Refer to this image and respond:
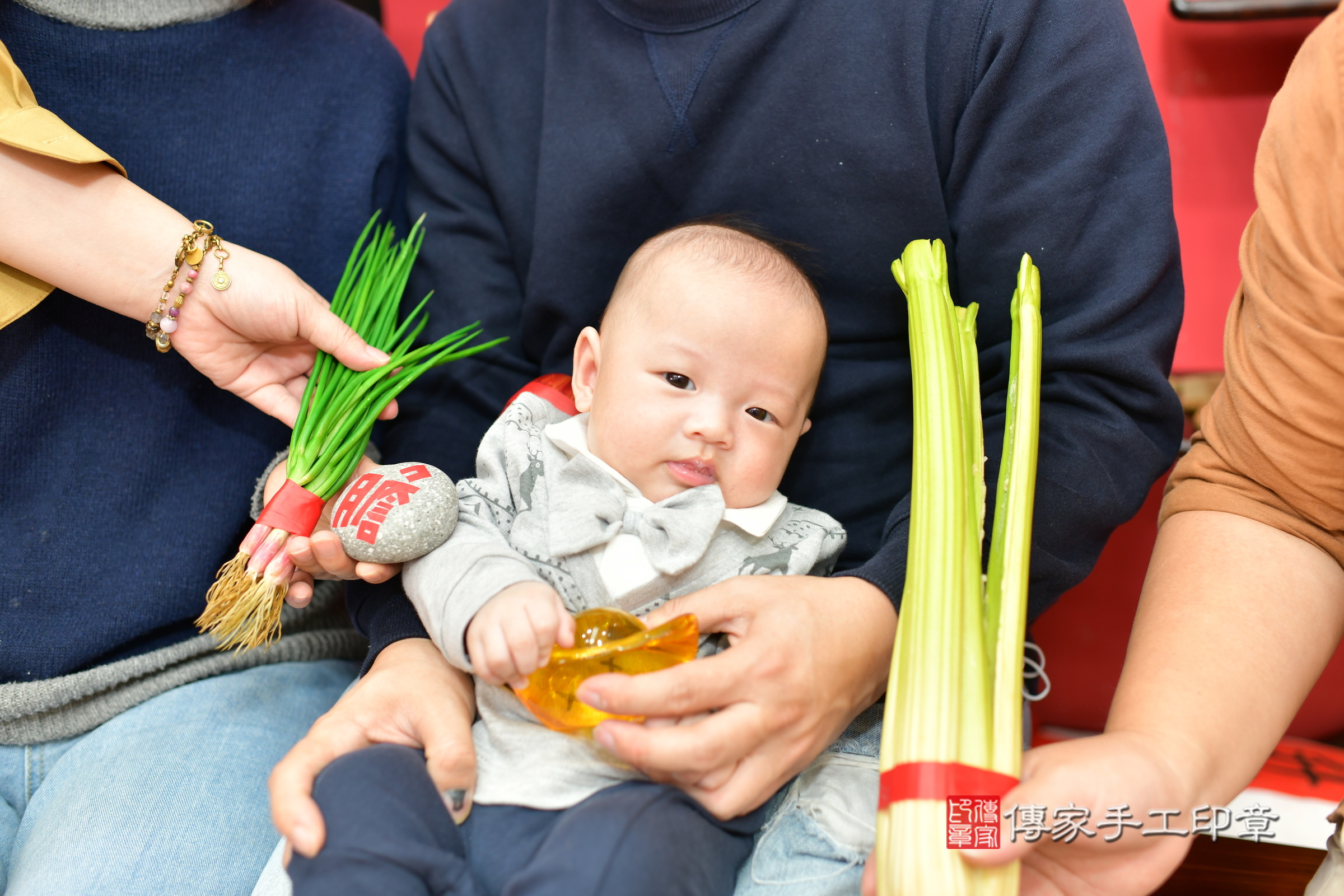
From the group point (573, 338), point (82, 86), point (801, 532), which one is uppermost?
point (82, 86)

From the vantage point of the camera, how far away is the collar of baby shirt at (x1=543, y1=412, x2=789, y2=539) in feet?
3.94

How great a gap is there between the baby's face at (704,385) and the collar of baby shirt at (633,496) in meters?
0.01

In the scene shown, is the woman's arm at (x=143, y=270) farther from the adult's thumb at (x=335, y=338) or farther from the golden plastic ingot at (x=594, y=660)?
the golden plastic ingot at (x=594, y=660)

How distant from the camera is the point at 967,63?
1231mm

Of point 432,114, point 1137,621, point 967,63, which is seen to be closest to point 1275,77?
point 967,63

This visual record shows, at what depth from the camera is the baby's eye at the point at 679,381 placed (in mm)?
1216

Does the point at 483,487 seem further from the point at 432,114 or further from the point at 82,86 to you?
the point at 82,86

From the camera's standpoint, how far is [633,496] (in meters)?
1.22

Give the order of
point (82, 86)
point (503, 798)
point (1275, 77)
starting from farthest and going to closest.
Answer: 1. point (1275, 77)
2. point (82, 86)
3. point (503, 798)

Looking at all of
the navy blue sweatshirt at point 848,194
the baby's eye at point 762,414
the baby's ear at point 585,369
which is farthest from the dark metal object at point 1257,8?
the baby's ear at point 585,369

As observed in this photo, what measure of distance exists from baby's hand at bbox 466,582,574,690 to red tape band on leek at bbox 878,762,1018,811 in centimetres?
38

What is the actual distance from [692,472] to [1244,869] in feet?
3.77

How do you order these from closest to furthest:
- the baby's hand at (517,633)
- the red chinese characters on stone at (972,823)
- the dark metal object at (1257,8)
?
the red chinese characters on stone at (972,823) → the baby's hand at (517,633) → the dark metal object at (1257,8)

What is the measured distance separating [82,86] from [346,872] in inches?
46.6
